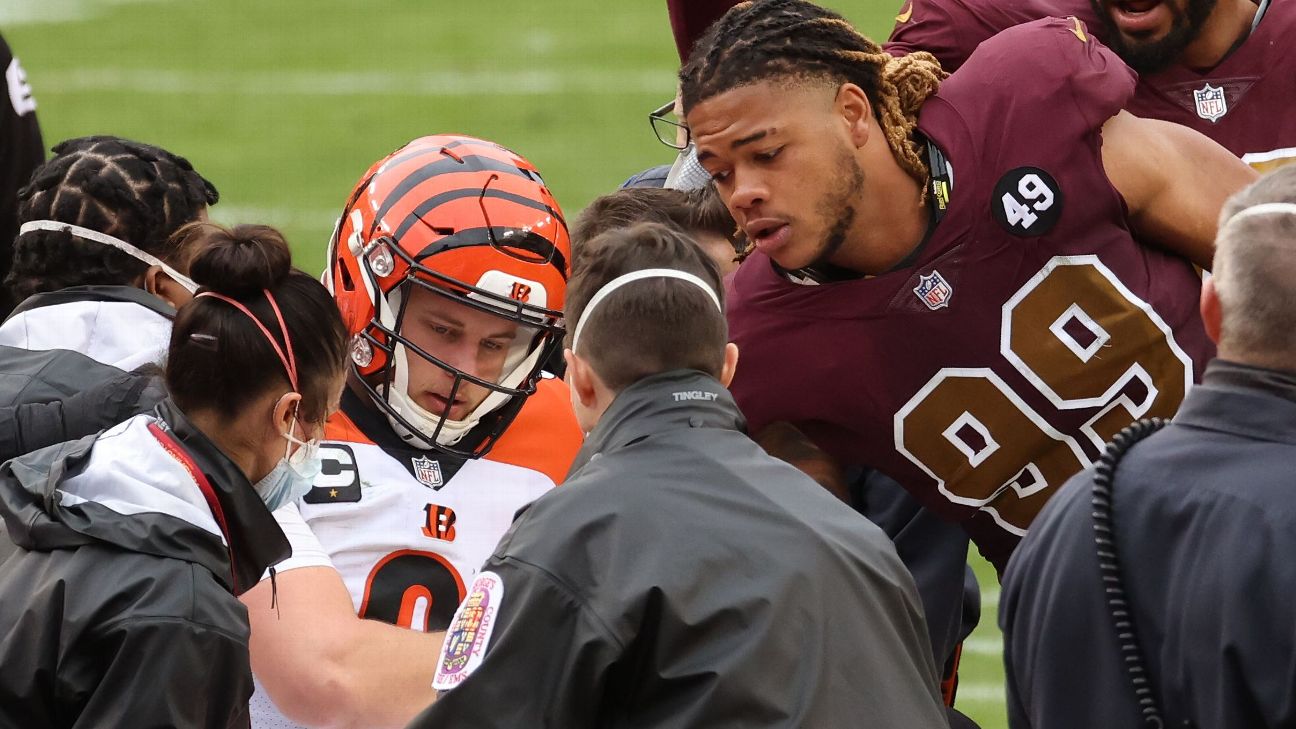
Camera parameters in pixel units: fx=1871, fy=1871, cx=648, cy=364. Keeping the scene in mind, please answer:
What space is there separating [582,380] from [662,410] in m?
0.20

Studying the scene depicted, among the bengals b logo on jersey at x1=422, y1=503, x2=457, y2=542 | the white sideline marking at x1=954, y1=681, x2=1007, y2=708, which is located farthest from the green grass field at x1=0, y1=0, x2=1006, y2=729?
the bengals b logo on jersey at x1=422, y1=503, x2=457, y2=542

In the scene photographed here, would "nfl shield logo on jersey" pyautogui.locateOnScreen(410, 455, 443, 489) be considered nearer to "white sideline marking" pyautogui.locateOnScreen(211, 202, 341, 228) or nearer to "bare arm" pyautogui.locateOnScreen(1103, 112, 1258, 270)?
"bare arm" pyautogui.locateOnScreen(1103, 112, 1258, 270)

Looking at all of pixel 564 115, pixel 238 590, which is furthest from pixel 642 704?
pixel 564 115

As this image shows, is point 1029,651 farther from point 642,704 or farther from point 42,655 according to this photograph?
point 42,655

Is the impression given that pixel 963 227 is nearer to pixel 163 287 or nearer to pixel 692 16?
pixel 692 16

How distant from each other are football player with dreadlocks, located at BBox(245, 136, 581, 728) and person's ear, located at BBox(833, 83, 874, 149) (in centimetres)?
70

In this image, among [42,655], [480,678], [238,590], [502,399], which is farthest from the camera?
[502,399]

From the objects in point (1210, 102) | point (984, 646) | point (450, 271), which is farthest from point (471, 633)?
point (984, 646)

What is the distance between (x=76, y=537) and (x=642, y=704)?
922 mm

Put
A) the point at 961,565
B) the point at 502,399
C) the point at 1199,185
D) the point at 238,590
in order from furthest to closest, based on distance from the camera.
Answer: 1. the point at 961,565
2. the point at 502,399
3. the point at 1199,185
4. the point at 238,590

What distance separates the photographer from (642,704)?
8.53 ft

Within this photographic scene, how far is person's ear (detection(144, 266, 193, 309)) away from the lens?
3.85 metres

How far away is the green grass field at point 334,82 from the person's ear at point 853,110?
22.4 ft

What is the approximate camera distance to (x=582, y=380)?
297 centimetres
